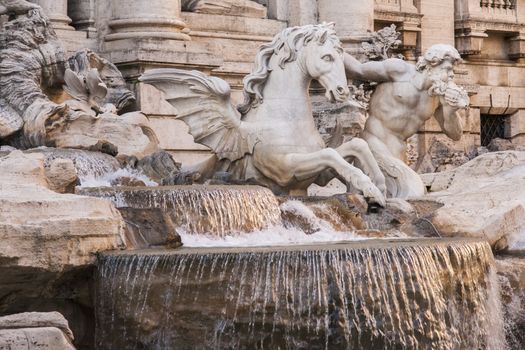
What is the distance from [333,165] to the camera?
14883 millimetres

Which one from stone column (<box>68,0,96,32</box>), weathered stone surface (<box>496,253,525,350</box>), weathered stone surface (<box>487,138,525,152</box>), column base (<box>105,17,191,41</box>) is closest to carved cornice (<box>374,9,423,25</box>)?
weathered stone surface (<box>487,138,525,152</box>)

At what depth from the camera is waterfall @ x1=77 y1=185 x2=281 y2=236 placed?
12859 mm

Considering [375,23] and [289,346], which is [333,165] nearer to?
[289,346]

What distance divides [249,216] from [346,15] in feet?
27.6

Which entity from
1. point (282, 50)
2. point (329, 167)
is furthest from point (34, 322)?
point (282, 50)

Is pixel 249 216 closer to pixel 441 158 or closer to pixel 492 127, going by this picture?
pixel 441 158

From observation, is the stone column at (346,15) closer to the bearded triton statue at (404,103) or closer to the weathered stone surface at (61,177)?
the bearded triton statue at (404,103)

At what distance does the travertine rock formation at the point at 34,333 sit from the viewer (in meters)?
8.55

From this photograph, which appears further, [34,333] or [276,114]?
[276,114]

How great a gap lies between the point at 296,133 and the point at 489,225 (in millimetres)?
2299

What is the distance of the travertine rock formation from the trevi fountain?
11mm

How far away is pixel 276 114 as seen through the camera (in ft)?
50.1

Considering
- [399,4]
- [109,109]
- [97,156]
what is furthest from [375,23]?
→ [97,156]

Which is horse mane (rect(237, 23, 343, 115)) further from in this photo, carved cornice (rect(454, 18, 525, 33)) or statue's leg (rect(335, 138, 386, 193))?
carved cornice (rect(454, 18, 525, 33))
